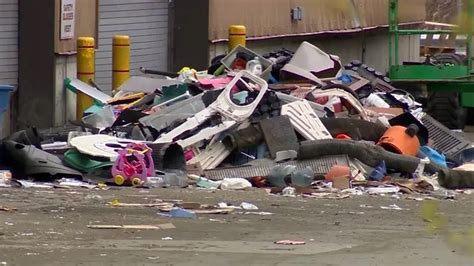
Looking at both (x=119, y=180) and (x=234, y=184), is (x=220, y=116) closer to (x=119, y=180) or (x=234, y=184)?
(x=234, y=184)

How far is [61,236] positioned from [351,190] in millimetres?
4009

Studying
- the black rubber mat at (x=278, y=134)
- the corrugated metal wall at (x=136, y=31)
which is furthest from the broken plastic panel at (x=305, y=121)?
the corrugated metal wall at (x=136, y=31)

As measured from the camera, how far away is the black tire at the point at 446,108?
19.5 m

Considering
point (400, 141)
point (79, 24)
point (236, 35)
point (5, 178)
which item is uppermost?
point (79, 24)

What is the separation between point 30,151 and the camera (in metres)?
11.7

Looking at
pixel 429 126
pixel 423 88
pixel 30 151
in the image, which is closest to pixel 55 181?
pixel 30 151

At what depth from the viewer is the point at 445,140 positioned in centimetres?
1480

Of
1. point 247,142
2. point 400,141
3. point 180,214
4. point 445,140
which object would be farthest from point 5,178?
point 445,140

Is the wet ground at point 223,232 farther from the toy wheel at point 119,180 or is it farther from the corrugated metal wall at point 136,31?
the corrugated metal wall at point 136,31

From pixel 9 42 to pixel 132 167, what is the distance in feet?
17.9

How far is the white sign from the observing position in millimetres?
16734

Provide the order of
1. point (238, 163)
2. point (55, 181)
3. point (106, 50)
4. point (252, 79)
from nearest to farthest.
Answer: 1. point (55, 181)
2. point (238, 163)
3. point (252, 79)
4. point (106, 50)

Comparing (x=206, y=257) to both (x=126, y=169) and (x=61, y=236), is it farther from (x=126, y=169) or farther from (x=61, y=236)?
(x=126, y=169)

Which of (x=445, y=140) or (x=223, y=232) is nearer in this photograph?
(x=223, y=232)
